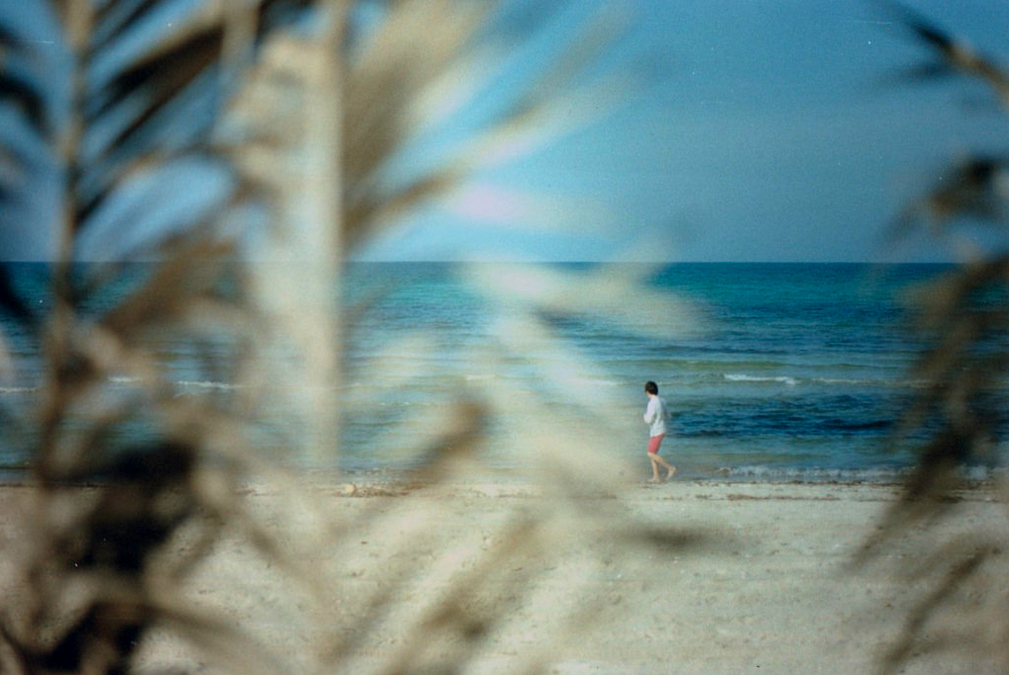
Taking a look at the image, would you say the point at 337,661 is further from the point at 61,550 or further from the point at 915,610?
the point at 915,610

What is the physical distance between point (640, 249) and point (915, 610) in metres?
0.36

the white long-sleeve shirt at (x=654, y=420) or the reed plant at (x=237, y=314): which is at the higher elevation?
the reed plant at (x=237, y=314)

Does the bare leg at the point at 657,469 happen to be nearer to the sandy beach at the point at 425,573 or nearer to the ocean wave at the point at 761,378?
the sandy beach at the point at 425,573

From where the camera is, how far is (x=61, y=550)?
1.48 feet

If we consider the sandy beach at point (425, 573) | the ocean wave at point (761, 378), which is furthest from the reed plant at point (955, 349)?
the ocean wave at point (761, 378)

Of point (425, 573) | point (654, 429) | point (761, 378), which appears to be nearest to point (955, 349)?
point (425, 573)

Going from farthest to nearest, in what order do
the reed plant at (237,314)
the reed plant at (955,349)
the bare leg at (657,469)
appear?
the bare leg at (657,469), the reed plant at (955,349), the reed plant at (237,314)

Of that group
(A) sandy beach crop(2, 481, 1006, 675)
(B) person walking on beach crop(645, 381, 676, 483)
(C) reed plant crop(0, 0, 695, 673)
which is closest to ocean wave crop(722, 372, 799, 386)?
(B) person walking on beach crop(645, 381, 676, 483)

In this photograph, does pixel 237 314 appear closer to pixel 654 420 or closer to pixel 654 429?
pixel 654 420

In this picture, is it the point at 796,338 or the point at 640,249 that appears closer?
the point at 640,249

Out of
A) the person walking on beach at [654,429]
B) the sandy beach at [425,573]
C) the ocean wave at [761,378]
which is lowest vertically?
the ocean wave at [761,378]

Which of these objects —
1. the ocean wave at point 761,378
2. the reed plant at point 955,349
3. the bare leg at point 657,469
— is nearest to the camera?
the reed plant at point 955,349

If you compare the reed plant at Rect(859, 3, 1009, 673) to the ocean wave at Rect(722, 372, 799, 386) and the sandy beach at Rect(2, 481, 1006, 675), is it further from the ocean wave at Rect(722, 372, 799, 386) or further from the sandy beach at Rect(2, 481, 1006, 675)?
the ocean wave at Rect(722, 372, 799, 386)

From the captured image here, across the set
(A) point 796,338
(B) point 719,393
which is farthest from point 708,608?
(A) point 796,338
